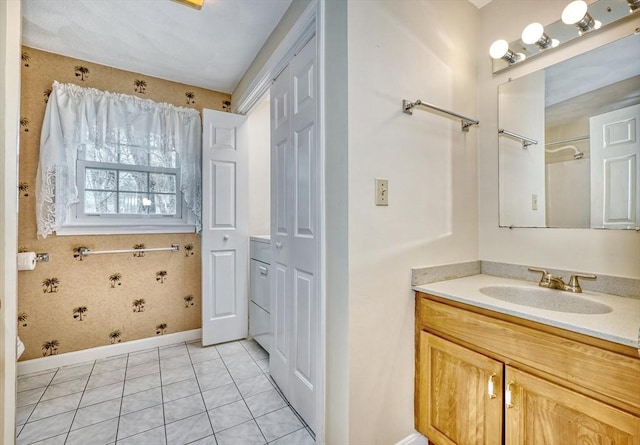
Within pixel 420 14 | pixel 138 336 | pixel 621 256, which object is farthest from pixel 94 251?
pixel 621 256

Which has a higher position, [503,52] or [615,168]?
[503,52]

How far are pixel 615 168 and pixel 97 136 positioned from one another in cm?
322

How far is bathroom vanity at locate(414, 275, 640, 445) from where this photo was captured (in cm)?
79

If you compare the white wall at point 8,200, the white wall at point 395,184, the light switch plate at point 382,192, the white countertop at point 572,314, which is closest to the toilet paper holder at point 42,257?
the white wall at point 8,200

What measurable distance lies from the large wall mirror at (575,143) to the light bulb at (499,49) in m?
0.17

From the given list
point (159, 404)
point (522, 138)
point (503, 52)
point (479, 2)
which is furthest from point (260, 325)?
point (479, 2)

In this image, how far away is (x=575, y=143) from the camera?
131 cm

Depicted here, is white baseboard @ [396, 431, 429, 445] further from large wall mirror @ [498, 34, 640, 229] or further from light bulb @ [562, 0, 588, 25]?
light bulb @ [562, 0, 588, 25]

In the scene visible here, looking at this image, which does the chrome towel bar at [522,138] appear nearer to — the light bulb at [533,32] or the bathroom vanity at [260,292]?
the light bulb at [533,32]

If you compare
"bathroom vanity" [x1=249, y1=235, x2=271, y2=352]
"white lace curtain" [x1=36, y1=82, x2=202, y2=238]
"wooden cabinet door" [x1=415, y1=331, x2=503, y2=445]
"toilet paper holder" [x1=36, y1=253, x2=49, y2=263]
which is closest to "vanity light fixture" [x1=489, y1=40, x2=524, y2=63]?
"wooden cabinet door" [x1=415, y1=331, x2=503, y2=445]

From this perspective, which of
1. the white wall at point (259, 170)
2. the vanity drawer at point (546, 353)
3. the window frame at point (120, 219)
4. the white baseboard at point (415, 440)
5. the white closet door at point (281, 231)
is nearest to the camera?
the vanity drawer at point (546, 353)

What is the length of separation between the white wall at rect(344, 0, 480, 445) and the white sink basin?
0.27m

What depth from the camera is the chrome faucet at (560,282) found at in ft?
4.04

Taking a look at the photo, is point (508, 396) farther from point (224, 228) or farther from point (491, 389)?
point (224, 228)
